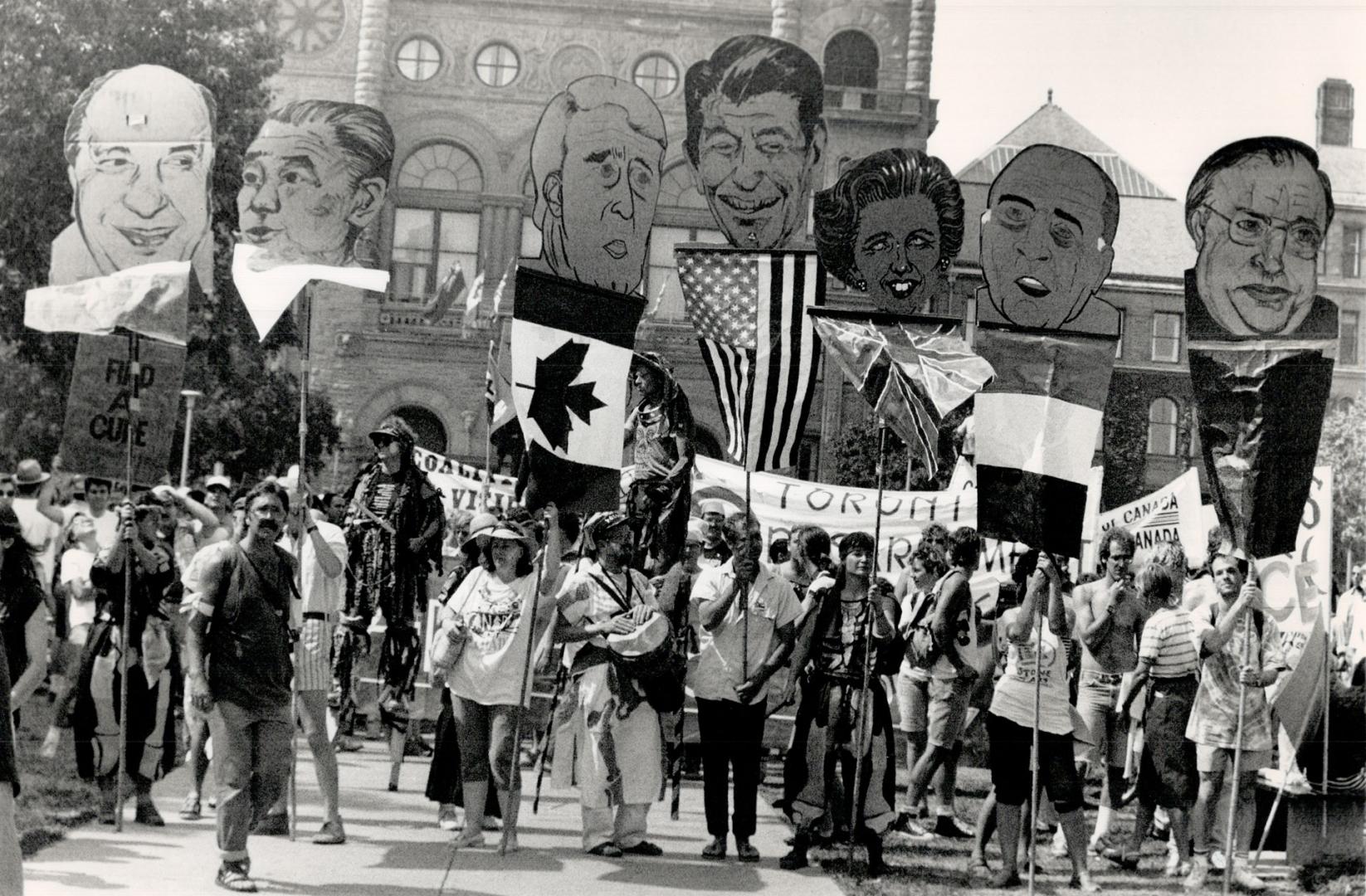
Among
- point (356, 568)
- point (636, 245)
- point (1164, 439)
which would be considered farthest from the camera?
point (1164, 439)

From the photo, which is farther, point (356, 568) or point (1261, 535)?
point (356, 568)

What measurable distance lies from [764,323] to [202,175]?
11.2 ft

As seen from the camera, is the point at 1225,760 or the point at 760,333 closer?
the point at 1225,760

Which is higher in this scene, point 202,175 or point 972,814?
point 202,175

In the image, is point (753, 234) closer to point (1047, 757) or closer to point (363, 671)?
point (1047, 757)

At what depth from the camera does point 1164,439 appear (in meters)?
54.5

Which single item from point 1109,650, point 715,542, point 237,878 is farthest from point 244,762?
point 1109,650

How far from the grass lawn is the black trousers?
3.51m

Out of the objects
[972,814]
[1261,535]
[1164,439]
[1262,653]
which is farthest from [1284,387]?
[1164,439]

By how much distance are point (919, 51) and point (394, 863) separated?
35654 mm

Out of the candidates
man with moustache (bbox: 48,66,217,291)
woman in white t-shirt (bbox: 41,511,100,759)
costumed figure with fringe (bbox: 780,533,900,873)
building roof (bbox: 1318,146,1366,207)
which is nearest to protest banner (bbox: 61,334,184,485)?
man with moustache (bbox: 48,66,217,291)

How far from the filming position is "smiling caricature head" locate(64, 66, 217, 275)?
1000cm

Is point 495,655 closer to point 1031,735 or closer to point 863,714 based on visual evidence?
point 863,714

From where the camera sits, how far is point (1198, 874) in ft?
31.4
